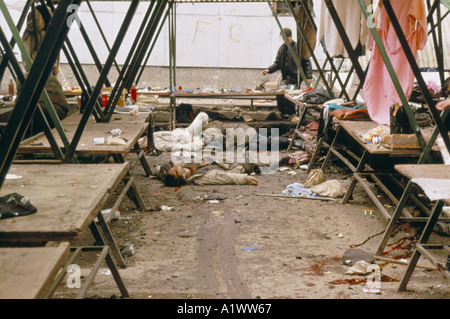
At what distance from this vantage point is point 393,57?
6.37 m

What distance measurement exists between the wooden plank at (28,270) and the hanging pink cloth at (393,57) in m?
5.09

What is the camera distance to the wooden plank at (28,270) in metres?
1.81

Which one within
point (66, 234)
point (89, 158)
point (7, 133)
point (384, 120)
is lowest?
point (89, 158)

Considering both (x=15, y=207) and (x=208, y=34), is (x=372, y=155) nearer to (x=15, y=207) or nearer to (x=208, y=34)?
(x=15, y=207)

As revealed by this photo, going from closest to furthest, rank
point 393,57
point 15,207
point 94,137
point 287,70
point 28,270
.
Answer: point 28,270 → point 15,207 → point 94,137 → point 393,57 → point 287,70

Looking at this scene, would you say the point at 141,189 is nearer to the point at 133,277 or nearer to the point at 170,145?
the point at 170,145

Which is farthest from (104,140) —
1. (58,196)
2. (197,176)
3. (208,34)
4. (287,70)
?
(208,34)

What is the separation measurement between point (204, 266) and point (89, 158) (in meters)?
2.80

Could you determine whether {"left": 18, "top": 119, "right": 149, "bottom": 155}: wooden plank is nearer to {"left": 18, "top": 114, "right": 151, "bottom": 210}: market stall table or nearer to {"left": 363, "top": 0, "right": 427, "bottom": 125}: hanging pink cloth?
{"left": 18, "top": 114, "right": 151, "bottom": 210}: market stall table

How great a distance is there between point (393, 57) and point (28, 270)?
5542mm

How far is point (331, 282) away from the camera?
425 cm

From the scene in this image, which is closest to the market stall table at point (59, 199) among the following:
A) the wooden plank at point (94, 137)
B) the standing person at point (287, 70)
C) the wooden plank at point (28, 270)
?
the wooden plank at point (28, 270)

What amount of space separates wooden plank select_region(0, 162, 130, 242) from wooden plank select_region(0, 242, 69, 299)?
213 mm
